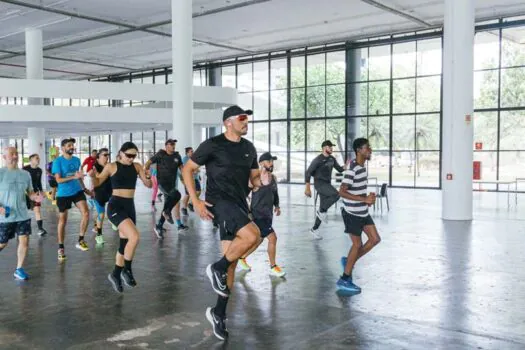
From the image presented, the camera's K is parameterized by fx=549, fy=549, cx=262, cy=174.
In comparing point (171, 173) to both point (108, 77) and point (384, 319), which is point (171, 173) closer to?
point (384, 319)

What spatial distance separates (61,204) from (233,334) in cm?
492

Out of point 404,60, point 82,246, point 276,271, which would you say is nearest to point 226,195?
point 276,271

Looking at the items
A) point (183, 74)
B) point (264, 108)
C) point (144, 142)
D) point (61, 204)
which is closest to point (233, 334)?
point (61, 204)

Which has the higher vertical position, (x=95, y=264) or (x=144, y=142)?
(x=144, y=142)

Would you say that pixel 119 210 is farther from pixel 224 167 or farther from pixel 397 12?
pixel 397 12

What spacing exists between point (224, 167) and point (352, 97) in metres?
22.1

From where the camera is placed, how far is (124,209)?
6.51 metres

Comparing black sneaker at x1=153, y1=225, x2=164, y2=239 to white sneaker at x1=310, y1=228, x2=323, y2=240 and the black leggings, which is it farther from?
white sneaker at x1=310, y1=228, x2=323, y2=240

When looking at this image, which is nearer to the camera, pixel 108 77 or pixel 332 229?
pixel 332 229

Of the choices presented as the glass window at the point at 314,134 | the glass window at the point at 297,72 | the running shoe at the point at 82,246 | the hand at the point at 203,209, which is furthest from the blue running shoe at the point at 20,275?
the glass window at the point at 297,72

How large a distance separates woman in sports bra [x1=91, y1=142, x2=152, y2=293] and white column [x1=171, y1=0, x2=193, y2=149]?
33.7 feet

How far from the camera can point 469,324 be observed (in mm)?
4895

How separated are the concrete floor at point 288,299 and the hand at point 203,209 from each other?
1.01m

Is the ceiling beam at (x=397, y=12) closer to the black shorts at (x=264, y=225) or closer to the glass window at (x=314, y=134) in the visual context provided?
the glass window at (x=314, y=134)
